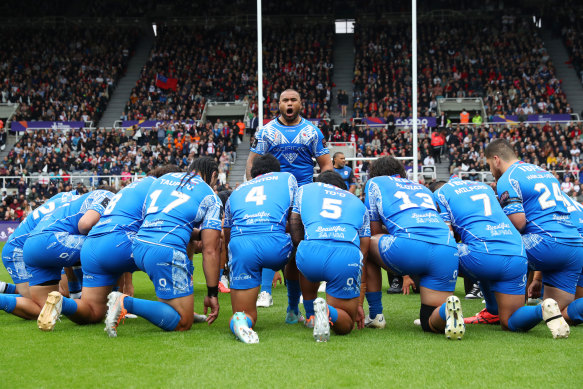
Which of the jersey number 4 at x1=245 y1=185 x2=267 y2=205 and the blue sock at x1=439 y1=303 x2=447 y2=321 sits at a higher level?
the jersey number 4 at x1=245 y1=185 x2=267 y2=205

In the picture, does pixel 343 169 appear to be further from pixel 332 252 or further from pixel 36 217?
pixel 332 252

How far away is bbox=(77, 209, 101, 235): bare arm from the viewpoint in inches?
252

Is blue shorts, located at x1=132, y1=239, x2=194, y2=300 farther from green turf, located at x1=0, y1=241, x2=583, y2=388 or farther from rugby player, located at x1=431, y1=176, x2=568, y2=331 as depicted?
rugby player, located at x1=431, y1=176, x2=568, y2=331

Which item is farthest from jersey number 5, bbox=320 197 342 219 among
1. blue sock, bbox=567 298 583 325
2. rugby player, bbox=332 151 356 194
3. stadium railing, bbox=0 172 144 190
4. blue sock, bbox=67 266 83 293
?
stadium railing, bbox=0 172 144 190

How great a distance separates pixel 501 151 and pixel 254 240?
9.48ft

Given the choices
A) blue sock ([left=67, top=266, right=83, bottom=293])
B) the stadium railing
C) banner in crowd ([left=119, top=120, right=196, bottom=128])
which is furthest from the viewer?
banner in crowd ([left=119, top=120, right=196, bottom=128])

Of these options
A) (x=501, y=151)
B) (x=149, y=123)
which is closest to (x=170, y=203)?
(x=501, y=151)

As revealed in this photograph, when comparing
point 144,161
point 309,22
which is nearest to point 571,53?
point 309,22

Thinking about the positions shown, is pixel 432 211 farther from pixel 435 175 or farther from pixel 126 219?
pixel 435 175

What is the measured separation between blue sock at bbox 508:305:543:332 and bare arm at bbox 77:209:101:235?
4.32m

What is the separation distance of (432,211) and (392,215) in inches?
14.9

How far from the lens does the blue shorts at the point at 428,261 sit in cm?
542

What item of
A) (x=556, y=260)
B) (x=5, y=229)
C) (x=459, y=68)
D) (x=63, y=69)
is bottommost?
(x=5, y=229)

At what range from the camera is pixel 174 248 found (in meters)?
5.55
